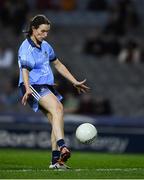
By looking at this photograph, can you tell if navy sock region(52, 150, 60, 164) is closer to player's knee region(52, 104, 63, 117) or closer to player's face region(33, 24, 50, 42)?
player's knee region(52, 104, 63, 117)

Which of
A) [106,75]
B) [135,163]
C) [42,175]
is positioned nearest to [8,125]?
[106,75]

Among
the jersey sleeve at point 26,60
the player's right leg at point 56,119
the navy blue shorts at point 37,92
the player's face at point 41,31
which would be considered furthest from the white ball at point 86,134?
the player's face at point 41,31

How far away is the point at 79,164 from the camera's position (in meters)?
15.9

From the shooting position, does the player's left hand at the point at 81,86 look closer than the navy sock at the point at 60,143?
No

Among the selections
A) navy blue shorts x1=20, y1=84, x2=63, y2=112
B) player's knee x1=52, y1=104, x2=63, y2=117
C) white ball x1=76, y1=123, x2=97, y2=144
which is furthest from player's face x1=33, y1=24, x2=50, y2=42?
white ball x1=76, y1=123, x2=97, y2=144

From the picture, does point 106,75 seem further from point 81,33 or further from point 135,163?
point 135,163

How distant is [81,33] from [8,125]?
265 inches

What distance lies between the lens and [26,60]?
44.9ft

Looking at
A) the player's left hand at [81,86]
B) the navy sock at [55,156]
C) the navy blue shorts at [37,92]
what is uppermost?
the player's left hand at [81,86]

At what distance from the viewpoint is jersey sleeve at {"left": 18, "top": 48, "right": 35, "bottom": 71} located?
13.7 meters

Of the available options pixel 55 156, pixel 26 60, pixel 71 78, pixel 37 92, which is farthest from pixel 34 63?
pixel 55 156

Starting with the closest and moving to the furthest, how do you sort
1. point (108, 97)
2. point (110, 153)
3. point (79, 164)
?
1. point (79, 164)
2. point (110, 153)
3. point (108, 97)

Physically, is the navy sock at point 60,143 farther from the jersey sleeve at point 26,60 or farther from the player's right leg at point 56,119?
the jersey sleeve at point 26,60

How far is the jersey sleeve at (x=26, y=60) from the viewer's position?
44.8 ft
